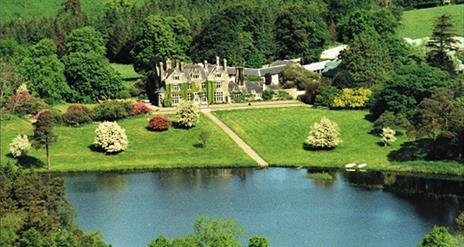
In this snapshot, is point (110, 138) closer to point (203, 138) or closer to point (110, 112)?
point (203, 138)

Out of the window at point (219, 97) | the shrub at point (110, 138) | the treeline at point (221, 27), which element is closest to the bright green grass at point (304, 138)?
the window at point (219, 97)

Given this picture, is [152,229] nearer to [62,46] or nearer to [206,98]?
[206,98]

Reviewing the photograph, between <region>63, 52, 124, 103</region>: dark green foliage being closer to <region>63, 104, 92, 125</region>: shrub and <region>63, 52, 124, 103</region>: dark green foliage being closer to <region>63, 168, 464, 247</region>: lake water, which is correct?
<region>63, 104, 92, 125</region>: shrub

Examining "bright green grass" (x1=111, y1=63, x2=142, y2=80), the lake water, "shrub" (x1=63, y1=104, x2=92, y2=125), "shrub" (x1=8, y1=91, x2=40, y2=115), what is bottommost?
the lake water

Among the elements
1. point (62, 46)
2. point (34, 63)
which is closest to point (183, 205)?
point (34, 63)

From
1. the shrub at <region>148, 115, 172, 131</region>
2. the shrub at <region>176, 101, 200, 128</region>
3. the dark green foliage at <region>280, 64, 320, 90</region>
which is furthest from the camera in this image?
the dark green foliage at <region>280, 64, 320, 90</region>

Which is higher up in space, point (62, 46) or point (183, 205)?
point (62, 46)

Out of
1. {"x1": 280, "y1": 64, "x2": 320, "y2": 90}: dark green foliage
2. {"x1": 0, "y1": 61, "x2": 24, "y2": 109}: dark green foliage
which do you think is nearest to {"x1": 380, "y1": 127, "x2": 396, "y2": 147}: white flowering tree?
{"x1": 280, "y1": 64, "x2": 320, "y2": 90}: dark green foliage
